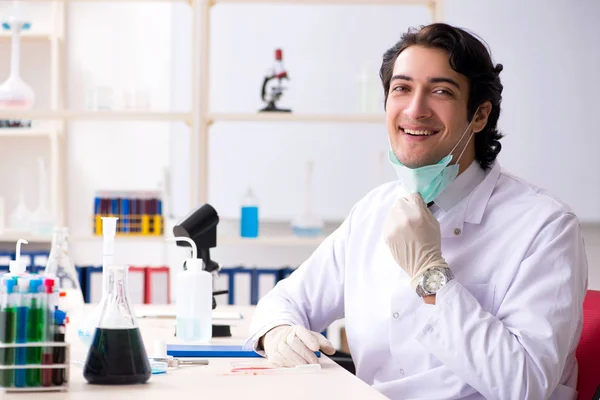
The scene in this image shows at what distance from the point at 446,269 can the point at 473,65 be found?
0.46m

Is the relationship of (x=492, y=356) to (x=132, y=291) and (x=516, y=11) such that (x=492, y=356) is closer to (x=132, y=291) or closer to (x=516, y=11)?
(x=132, y=291)

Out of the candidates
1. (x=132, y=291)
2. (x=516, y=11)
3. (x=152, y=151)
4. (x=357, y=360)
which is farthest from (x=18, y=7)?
(x=357, y=360)

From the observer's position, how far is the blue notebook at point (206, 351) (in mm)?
1659

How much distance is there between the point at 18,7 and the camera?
3.56 meters

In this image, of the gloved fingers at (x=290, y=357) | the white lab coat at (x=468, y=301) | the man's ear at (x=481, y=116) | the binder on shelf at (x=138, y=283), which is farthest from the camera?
the binder on shelf at (x=138, y=283)

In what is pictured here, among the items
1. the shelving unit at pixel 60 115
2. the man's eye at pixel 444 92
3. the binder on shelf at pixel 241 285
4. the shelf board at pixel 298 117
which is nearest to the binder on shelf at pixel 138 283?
the shelving unit at pixel 60 115

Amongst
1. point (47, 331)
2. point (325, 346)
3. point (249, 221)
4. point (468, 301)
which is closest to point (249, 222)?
point (249, 221)

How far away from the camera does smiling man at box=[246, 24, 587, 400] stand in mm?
1489

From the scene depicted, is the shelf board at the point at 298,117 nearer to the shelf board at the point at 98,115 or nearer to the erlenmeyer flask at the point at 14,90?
the shelf board at the point at 98,115

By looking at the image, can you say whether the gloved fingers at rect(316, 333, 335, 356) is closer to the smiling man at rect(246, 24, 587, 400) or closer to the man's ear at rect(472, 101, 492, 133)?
the smiling man at rect(246, 24, 587, 400)

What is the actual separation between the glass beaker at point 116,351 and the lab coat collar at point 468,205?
0.70 meters

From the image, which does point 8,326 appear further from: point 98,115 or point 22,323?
point 98,115

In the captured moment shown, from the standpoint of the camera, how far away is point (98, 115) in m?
3.55

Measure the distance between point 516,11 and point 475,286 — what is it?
2463 millimetres
